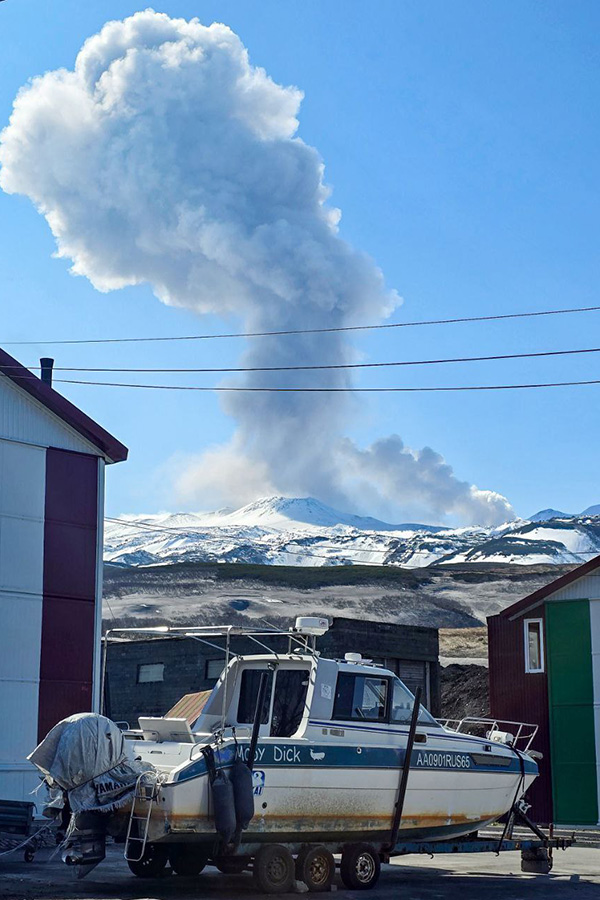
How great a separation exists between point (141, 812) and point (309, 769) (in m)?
2.32

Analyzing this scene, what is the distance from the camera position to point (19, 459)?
23984mm

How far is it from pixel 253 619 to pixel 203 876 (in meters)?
65.4

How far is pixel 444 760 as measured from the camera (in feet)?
56.4

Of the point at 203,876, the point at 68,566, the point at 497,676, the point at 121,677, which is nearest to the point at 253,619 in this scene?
the point at 121,677

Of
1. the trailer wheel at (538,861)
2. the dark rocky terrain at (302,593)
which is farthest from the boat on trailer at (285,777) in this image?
the dark rocky terrain at (302,593)

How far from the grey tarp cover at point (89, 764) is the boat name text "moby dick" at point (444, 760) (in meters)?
4.31

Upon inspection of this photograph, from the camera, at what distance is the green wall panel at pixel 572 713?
1267 inches

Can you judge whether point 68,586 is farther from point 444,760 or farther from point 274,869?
point 274,869

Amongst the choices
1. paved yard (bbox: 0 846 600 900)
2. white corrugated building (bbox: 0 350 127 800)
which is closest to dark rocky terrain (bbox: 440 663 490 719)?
white corrugated building (bbox: 0 350 127 800)

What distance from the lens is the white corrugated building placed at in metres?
23.0

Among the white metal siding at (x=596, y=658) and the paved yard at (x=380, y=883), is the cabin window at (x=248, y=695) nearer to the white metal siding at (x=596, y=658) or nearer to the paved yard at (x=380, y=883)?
the paved yard at (x=380, y=883)

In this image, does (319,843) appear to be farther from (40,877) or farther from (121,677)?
(121,677)

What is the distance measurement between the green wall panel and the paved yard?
41.4 feet

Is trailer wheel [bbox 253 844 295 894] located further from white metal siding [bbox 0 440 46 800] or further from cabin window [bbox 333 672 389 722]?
white metal siding [bbox 0 440 46 800]
